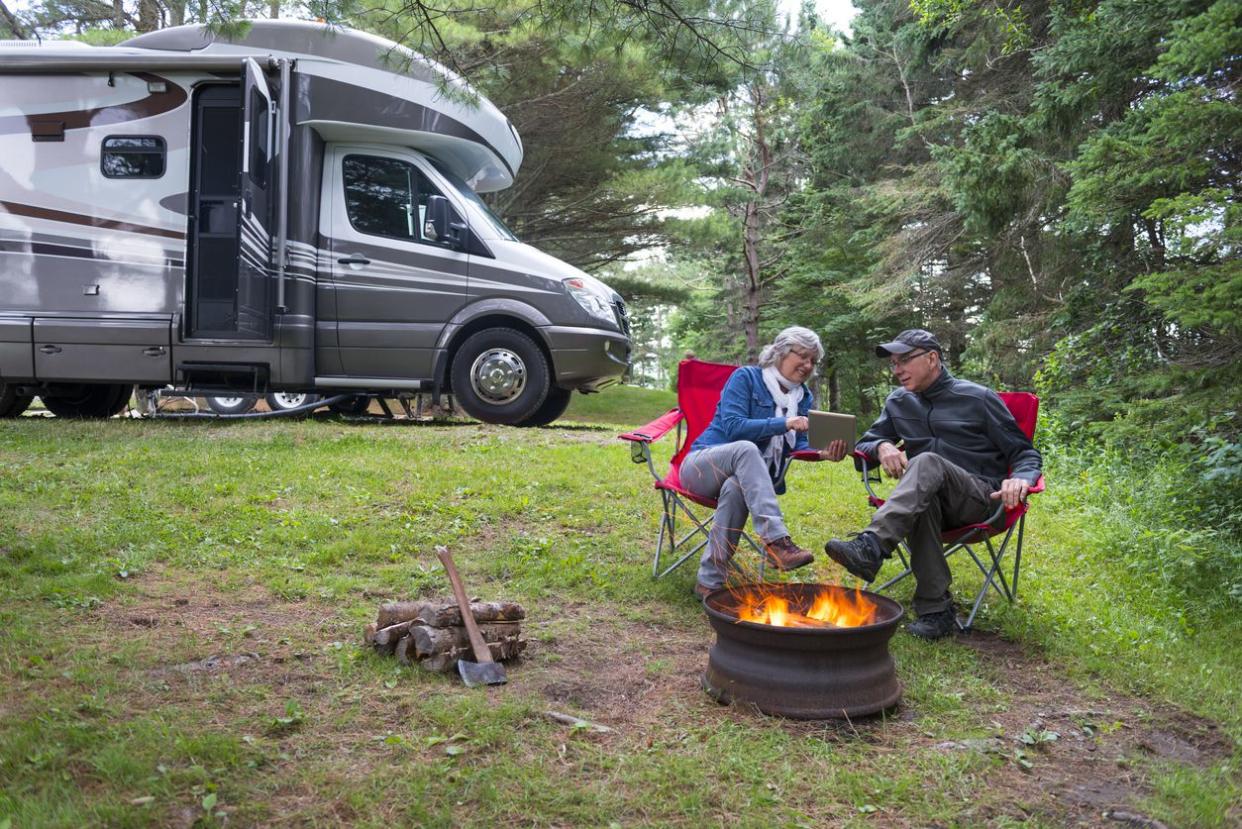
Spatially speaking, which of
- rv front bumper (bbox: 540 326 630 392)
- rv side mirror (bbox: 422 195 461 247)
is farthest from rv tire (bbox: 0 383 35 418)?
rv front bumper (bbox: 540 326 630 392)

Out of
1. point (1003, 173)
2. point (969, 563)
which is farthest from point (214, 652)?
point (1003, 173)

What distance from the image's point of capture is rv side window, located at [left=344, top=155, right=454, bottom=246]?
748 centimetres

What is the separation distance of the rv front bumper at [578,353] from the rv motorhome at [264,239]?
14 mm

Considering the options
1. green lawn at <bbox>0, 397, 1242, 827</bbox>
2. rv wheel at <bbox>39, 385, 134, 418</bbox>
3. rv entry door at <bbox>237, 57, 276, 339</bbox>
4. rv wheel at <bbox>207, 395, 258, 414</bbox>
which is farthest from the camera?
rv wheel at <bbox>207, 395, 258, 414</bbox>

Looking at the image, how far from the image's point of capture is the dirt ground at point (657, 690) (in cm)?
237

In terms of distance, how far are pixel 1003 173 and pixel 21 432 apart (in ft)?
26.4

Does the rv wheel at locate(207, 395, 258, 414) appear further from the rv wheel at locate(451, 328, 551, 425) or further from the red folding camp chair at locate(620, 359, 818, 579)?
the red folding camp chair at locate(620, 359, 818, 579)

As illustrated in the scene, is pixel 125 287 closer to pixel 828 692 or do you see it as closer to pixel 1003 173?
pixel 828 692

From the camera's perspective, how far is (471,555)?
4.26 meters

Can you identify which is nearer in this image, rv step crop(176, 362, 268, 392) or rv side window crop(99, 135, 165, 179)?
rv side window crop(99, 135, 165, 179)

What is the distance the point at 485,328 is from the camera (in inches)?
303

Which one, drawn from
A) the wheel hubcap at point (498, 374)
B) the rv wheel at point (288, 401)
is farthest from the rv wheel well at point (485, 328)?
the rv wheel at point (288, 401)

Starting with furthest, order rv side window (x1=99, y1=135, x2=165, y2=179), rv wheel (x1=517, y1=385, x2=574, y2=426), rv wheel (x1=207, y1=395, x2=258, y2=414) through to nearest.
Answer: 1. rv wheel (x1=207, y1=395, x2=258, y2=414)
2. rv wheel (x1=517, y1=385, x2=574, y2=426)
3. rv side window (x1=99, y1=135, x2=165, y2=179)

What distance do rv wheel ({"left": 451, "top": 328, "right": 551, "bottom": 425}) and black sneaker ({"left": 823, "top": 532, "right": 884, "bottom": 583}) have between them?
15.2 feet
